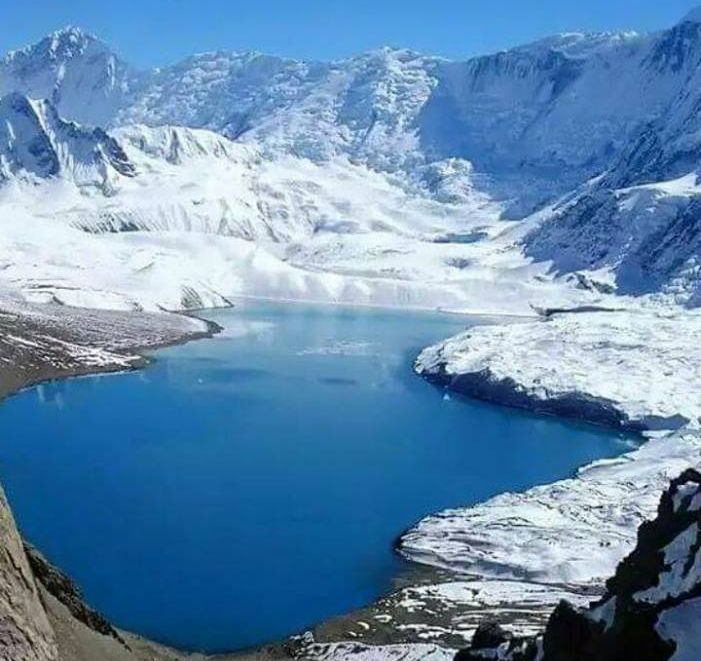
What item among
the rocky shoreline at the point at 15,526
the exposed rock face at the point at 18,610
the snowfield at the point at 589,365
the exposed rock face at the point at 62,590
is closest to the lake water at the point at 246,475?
the snowfield at the point at 589,365

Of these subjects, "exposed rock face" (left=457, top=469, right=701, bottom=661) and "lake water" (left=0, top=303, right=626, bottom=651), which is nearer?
"exposed rock face" (left=457, top=469, right=701, bottom=661)

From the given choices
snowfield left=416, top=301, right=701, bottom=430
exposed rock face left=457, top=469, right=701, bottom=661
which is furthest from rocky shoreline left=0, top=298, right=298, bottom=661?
snowfield left=416, top=301, right=701, bottom=430

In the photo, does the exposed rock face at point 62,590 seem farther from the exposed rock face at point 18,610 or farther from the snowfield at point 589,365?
the snowfield at point 589,365

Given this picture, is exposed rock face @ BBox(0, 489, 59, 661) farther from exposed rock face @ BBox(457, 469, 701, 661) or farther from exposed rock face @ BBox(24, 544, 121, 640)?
exposed rock face @ BBox(457, 469, 701, 661)

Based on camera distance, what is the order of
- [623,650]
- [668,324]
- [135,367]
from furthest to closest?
[668,324] → [135,367] → [623,650]

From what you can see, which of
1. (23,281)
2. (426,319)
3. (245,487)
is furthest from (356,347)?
(245,487)

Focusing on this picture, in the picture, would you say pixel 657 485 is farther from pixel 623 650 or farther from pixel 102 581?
pixel 623 650
